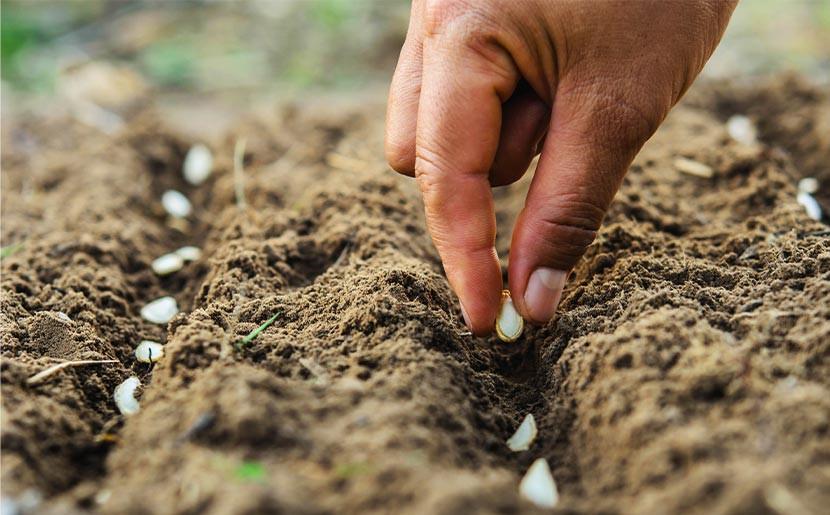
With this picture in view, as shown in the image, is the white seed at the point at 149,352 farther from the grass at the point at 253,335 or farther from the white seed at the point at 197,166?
the white seed at the point at 197,166

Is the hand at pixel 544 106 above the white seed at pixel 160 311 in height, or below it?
above

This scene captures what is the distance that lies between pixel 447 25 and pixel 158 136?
1.90m

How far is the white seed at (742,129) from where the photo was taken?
10.0ft

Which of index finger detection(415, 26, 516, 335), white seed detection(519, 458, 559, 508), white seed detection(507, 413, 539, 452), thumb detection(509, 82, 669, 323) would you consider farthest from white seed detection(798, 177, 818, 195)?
white seed detection(519, 458, 559, 508)

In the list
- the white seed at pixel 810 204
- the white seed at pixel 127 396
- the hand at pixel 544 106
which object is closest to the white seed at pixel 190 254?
the white seed at pixel 127 396

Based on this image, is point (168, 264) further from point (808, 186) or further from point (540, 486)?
point (808, 186)

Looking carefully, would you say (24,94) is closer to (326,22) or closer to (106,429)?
(326,22)

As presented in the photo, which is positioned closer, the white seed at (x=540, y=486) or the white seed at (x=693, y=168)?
the white seed at (x=540, y=486)

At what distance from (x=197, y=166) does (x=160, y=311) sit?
107 cm

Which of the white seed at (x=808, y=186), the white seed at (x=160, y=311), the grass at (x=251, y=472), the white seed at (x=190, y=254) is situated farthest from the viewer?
the white seed at (x=808, y=186)

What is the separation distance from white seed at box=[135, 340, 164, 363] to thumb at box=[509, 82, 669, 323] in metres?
0.87

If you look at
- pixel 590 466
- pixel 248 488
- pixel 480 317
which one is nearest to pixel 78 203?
pixel 480 317

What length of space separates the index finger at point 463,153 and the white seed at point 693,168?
119 centimetres

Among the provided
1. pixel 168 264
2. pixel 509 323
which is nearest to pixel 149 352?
pixel 168 264
